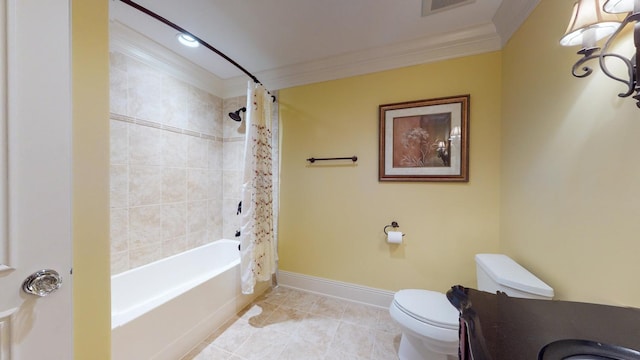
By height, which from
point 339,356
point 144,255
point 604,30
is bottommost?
point 339,356

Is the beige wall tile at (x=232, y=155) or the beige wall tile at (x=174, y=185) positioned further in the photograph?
the beige wall tile at (x=232, y=155)

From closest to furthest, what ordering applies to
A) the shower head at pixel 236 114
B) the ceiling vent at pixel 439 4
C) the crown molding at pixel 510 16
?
the crown molding at pixel 510 16 → the ceiling vent at pixel 439 4 → the shower head at pixel 236 114

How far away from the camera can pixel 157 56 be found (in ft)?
6.32

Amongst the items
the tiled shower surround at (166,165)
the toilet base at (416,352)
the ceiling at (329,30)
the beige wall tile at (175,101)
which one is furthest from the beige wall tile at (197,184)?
the toilet base at (416,352)

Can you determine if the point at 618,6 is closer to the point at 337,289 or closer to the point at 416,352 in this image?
the point at 416,352

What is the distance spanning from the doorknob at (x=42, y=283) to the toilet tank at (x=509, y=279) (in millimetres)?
1891

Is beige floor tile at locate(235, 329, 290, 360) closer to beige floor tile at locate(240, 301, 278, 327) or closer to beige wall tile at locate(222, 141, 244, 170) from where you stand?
beige floor tile at locate(240, 301, 278, 327)

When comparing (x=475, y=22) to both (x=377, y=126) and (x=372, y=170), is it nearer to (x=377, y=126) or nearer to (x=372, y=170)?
(x=377, y=126)

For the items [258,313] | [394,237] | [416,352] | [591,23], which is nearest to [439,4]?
[591,23]

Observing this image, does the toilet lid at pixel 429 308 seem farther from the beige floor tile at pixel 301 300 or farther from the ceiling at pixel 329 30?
the ceiling at pixel 329 30

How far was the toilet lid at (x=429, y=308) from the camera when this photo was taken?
121 cm

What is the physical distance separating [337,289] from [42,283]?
198cm

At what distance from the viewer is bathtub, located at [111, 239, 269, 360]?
4.02ft

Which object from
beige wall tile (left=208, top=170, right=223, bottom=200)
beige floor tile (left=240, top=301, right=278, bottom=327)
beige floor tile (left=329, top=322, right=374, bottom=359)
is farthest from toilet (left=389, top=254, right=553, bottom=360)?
beige wall tile (left=208, top=170, right=223, bottom=200)
